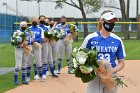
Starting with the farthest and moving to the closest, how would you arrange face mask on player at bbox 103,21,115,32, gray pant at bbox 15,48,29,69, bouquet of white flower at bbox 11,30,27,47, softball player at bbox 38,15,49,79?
1. softball player at bbox 38,15,49,79
2. gray pant at bbox 15,48,29,69
3. bouquet of white flower at bbox 11,30,27,47
4. face mask on player at bbox 103,21,115,32

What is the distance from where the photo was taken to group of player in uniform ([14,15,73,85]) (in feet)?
43.5

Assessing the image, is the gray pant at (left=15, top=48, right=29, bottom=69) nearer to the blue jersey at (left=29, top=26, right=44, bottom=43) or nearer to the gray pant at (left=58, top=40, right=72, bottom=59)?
the blue jersey at (left=29, top=26, right=44, bottom=43)

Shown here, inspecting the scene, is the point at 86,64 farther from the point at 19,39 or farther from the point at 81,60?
the point at 19,39

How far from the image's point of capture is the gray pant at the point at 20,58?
42.9ft

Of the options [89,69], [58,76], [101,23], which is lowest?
[58,76]

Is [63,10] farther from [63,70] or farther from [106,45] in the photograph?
[106,45]

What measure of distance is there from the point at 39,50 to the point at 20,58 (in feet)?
3.61

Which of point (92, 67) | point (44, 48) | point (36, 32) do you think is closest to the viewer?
point (92, 67)

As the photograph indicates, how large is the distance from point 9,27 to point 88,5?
1390 centimetres

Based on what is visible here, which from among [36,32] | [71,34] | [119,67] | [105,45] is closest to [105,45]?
[105,45]

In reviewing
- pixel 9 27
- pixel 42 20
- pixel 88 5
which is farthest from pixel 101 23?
pixel 88 5

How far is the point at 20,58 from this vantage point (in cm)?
1306

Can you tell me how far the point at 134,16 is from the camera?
6500 cm

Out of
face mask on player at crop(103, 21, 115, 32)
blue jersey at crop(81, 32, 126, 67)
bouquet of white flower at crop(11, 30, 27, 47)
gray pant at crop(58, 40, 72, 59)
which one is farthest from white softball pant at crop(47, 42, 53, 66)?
face mask on player at crop(103, 21, 115, 32)
